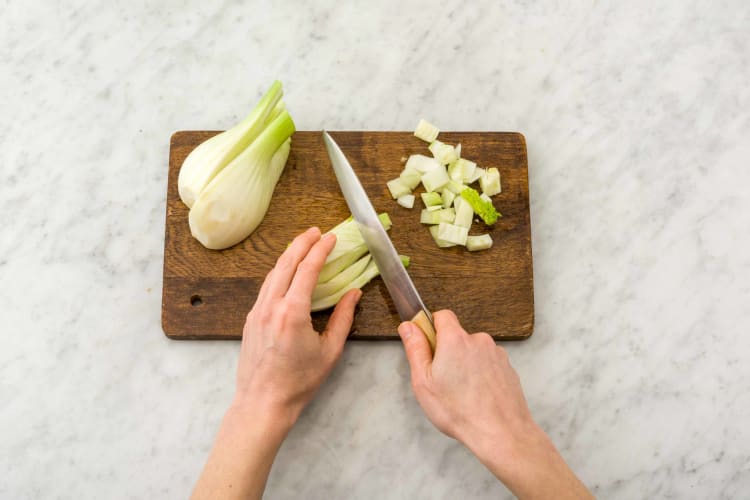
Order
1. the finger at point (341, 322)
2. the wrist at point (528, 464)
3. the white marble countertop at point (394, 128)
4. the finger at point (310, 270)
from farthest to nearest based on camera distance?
the white marble countertop at point (394, 128), the finger at point (341, 322), the finger at point (310, 270), the wrist at point (528, 464)

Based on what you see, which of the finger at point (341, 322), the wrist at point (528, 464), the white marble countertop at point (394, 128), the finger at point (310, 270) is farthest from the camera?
the white marble countertop at point (394, 128)

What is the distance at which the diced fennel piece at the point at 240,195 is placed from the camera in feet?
5.51

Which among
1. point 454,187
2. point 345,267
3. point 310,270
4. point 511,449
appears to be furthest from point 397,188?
point 511,449

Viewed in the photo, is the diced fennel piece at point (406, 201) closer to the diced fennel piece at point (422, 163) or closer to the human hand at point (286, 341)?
the diced fennel piece at point (422, 163)

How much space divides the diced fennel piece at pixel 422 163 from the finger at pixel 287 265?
1.10 ft

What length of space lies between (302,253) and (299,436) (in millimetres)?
514

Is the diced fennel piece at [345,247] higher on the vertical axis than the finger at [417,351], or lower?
higher

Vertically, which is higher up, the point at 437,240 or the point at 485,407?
the point at 437,240

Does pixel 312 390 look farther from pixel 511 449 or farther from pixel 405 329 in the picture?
pixel 511 449

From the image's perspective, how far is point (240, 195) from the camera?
169 cm

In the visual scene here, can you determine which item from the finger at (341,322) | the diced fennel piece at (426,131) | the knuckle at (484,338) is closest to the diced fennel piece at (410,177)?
the diced fennel piece at (426,131)

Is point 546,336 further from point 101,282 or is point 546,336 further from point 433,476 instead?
point 101,282

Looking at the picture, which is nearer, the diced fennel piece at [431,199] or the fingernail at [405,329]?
the fingernail at [405,329]

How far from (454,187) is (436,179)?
0.18 ft
